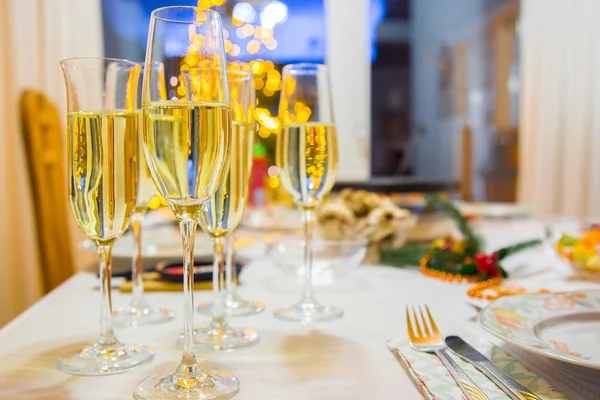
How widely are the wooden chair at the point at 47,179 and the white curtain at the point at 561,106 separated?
2.69m

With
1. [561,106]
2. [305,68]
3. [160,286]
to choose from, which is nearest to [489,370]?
[305,68]

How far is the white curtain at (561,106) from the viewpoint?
338 cm

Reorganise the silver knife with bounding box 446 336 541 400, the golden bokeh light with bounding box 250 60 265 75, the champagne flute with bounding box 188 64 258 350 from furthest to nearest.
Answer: the golden bokeh light with bounding box 250 60 265 75, the champagne flute with bounding box 188 64 258 350, the silver knife with bounding box 446 336 541 400

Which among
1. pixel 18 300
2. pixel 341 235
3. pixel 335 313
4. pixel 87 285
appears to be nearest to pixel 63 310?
pixel 87 285

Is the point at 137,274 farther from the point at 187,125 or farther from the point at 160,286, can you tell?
the point at 187,125

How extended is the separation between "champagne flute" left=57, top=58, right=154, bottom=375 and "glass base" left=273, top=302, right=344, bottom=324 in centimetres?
22

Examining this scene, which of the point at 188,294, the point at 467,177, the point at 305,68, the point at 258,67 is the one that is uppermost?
the point at 258,67

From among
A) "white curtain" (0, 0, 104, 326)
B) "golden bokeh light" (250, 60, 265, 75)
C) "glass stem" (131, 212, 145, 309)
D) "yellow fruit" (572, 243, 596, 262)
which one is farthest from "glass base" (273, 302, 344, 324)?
"golden bokeh light" (250, 60, 265, 75)

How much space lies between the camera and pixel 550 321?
681mm

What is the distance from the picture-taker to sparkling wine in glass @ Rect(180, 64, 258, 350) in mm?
707

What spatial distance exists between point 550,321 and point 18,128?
222 centimetres

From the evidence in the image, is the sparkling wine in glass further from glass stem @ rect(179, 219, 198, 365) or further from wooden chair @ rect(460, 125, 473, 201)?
wooden chair @ rect(460, 125, 473, 201)

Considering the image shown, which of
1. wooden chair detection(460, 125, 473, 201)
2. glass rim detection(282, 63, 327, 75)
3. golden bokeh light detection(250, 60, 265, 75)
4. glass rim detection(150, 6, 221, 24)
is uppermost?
golden bokeh light detection(250, 60, 265, 75)

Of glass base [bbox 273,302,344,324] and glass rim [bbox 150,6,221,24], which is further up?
glass rim [bbox 150,6,221,24]
